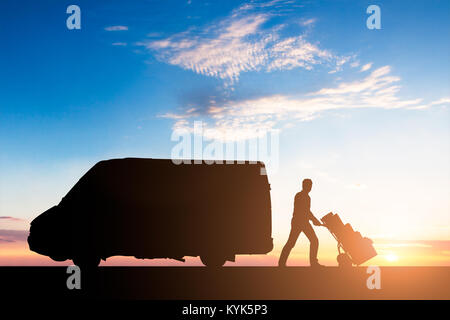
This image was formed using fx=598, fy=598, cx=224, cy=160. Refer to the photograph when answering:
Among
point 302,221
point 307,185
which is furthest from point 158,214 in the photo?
point 307,185

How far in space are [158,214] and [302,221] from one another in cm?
375

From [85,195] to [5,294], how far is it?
357cm

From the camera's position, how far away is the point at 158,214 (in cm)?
1434

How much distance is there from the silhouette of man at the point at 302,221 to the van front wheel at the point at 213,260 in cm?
163

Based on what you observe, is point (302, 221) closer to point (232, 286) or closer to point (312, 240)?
point (312, 240)

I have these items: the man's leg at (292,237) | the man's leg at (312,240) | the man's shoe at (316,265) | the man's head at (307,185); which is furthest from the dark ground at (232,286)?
the man's head at (307,185)

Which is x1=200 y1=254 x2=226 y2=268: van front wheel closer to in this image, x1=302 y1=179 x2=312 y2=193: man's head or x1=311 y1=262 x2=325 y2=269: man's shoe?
x1=311 y1=262 x2=325 y2=269: man's shoe

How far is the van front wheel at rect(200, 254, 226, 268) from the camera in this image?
1500cm

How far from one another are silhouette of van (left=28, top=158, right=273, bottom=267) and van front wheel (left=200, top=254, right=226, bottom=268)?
5cm
